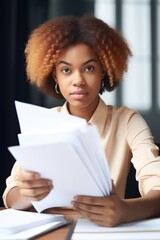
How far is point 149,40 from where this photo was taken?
2.51 metres

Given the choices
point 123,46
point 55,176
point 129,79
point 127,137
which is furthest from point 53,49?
point 129,79

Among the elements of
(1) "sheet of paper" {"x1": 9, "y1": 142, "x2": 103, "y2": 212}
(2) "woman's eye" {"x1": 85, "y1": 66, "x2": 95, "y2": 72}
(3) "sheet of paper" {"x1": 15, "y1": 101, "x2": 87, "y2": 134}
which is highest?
(2) "woman's eye" {"x1": 85, "y1": 66, "x2": 95, "y2": 72}

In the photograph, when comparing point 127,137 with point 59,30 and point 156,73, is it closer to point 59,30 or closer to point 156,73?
point 59,30

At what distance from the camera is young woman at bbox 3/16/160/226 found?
3.19 feet

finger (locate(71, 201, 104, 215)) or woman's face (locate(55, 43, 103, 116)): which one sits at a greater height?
woman's face (locate(55, 43, 103, 116))

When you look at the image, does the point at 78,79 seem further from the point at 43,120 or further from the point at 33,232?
the point at 33,232


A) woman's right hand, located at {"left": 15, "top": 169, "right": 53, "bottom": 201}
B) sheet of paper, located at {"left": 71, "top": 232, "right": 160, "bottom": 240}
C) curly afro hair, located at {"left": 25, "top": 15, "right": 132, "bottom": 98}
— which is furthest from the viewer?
curly afro hair, located at {"left": 25, "top": 15, "right": 132, "bottom": 98}

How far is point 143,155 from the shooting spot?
3.47 feet

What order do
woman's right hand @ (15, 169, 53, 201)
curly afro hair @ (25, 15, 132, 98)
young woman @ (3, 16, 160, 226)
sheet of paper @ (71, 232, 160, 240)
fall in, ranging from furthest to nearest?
curly afro hair @ (25, 15, 132, 98) → young woman @ (3, 16, 160, 226) → woman's right hand @ (15, 169, 53, 201) → sheet of paper @ (71, 232, 160, 240)

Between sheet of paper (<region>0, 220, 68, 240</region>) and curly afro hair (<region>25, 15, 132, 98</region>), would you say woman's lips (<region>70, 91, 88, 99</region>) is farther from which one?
sheet of paper (<region>0, 220, 68, 240</region>)

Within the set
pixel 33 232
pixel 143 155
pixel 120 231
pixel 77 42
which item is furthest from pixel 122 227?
pixel 77 42

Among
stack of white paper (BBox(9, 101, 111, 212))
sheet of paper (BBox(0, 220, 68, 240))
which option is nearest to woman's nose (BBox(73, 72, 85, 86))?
stack of white paper (BBox(9, 101, 111, 212))

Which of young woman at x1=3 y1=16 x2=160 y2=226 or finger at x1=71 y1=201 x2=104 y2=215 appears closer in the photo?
finger at x1=71 y1=201 x2=104 y2=215

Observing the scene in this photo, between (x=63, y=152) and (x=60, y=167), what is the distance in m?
0.04
